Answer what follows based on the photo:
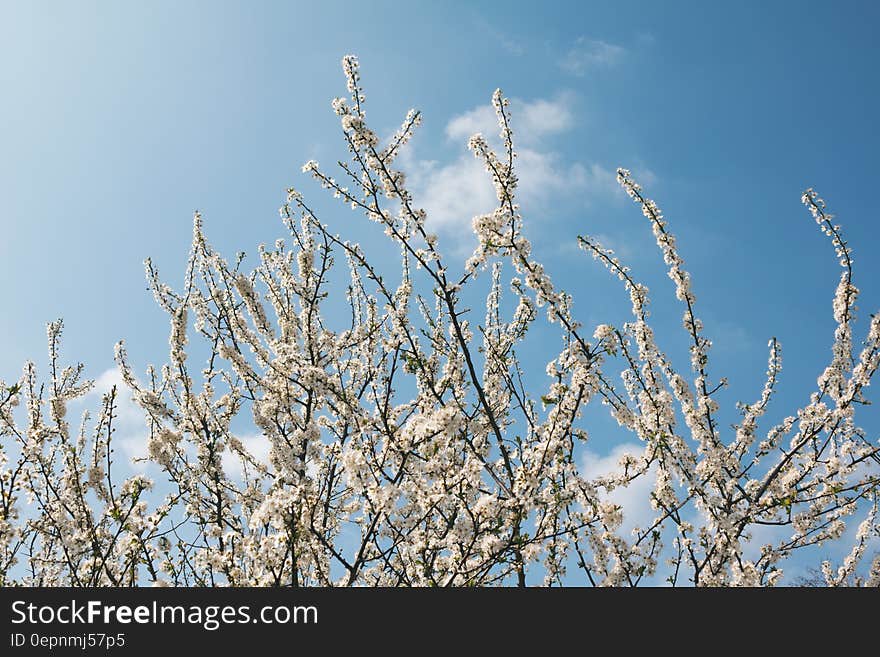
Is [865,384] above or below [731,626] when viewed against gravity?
above

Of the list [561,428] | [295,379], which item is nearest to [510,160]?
[561,428]

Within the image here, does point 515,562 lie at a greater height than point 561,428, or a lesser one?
lesser

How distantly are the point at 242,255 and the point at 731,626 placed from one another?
5.76m

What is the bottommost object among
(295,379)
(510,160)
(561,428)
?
(561,428)

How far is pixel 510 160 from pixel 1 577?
5.63m

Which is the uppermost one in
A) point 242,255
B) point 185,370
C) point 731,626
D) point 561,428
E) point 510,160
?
point 242,255

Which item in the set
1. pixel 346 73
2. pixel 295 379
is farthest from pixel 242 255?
pixel 346 73

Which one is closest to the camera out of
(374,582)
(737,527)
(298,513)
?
(298,513)

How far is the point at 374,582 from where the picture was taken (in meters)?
6.49

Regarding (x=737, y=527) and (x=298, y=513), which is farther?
(x=737, y=527)

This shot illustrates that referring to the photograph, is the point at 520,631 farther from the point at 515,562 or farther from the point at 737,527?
the point at 737,527

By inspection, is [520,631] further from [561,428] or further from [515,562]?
[561,428]

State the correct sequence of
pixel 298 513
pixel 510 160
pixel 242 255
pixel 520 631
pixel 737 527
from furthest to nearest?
pixel 242 255 < pixel 510 160 < pixel 737 527 < pixel 298 513 < pixel 520 631

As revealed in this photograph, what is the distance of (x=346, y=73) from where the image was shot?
6047 mm
